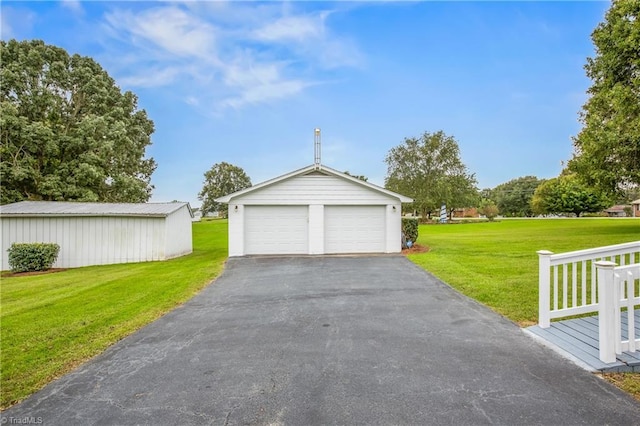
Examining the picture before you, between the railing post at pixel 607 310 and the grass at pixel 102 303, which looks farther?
the grass at pixel 102 303

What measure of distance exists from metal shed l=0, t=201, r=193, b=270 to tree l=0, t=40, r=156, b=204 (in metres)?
6.59

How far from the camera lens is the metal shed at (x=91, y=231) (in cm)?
1345

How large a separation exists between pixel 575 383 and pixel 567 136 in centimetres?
2440

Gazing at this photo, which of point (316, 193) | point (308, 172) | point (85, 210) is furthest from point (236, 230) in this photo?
point (85, 210)

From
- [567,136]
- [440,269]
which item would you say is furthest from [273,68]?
[567,136]

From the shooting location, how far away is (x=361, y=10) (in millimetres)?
13227

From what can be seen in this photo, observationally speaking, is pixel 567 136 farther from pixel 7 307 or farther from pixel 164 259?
pixel 7 307

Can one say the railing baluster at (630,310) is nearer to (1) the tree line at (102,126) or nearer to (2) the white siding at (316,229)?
(2) the white siding at (316,229)

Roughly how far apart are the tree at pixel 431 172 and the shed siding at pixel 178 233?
99.1 feet

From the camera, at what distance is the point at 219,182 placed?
63750 millimetres

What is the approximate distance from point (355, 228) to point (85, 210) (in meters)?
11.6

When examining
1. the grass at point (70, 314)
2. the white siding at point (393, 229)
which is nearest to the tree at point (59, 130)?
the grass at point (70, 314)

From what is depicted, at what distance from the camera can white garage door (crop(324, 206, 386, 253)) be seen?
13316 millimetres

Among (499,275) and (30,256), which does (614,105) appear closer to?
(499,275)
